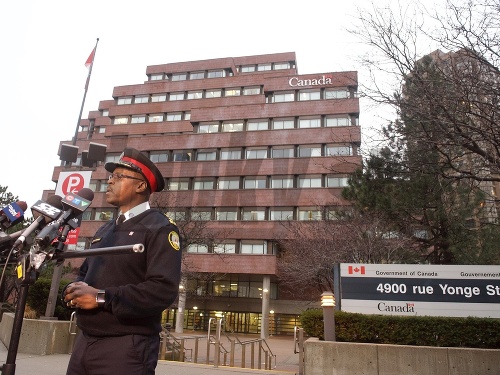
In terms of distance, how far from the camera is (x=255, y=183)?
3728cm

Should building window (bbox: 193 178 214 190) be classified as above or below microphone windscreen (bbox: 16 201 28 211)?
above

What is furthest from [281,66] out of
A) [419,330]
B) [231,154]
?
[419,330]

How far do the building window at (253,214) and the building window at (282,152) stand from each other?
5886mm

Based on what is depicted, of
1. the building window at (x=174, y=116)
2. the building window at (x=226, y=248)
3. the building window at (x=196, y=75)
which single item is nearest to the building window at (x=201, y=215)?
the building window at (x=226, y=248)

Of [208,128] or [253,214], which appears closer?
[253,214]

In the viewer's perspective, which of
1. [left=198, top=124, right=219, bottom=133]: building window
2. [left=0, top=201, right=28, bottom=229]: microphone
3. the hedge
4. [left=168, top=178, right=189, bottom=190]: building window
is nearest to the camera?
[left=0, top=201, right=28, bottom=229]: microphone

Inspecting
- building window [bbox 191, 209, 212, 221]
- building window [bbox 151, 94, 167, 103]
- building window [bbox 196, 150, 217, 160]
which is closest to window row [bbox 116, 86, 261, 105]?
building window [bbox 151, 94, 167, 103]

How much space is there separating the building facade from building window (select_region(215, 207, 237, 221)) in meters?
0.10

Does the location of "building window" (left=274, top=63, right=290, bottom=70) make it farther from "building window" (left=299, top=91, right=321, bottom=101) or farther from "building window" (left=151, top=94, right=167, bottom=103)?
"building window" (left=151, top=94, right=167, bottom=103)

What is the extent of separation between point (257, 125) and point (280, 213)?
1036 cm

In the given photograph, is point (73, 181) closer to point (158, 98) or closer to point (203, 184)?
point (203, 184)

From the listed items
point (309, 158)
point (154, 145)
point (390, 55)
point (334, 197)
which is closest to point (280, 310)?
point (334, 197)

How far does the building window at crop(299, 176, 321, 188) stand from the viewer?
35625mm

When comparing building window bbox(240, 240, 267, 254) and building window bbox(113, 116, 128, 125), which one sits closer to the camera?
building window bbox(240, 240, 267, 254)
